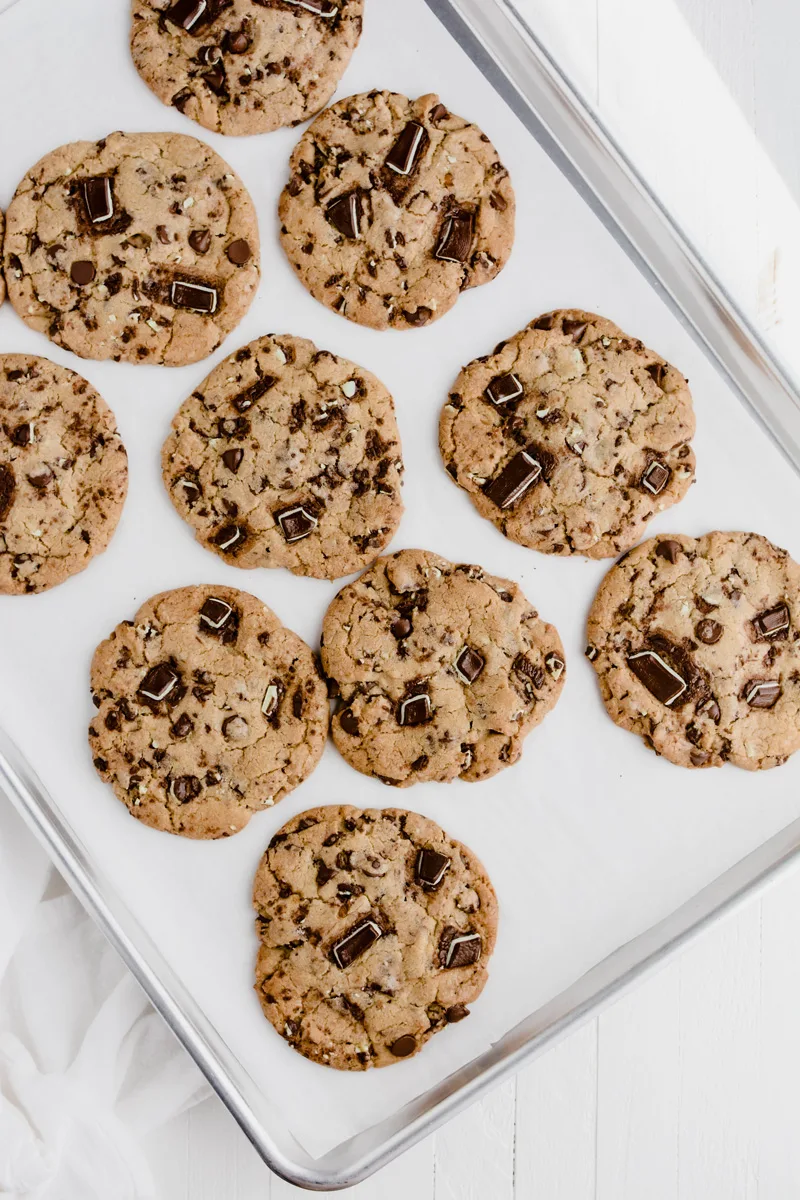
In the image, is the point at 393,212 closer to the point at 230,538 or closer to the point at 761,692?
the point at 230,538

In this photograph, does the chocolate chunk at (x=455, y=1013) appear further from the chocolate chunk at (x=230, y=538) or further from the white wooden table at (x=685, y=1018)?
the chocolate chunk at (x=230, y=538)

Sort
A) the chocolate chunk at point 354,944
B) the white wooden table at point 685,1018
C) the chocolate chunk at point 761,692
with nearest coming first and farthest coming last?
the chocolate chunk at point 354,944 → the chocolate chunk at point 761,692 → the white wooden table at point 685,1018

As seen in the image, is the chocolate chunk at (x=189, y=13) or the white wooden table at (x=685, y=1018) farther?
the white wooden table at (x=685, y=1018)

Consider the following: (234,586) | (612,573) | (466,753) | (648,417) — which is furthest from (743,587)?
(234,586)

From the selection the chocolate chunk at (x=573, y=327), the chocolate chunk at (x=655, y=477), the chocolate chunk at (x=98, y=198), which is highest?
the chocolate chunk at (x=573, y=327)

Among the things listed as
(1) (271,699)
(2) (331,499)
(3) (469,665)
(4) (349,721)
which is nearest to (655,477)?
(3) (469,665)

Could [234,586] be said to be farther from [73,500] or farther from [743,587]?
[743,587]

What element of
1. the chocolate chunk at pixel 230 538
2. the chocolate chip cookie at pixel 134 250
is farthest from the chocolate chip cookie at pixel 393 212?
the chocolate chunk at pixel 230 538
